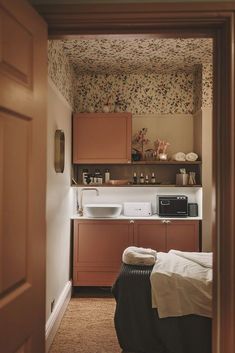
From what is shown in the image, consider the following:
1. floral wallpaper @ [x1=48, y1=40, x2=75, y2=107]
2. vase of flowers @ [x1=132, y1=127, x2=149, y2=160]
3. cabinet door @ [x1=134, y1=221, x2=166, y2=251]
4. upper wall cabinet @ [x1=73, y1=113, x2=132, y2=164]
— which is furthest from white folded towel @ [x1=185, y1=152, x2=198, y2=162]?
floral wallpaper @ [x1=48, y1=40, x2=75, y2=107]

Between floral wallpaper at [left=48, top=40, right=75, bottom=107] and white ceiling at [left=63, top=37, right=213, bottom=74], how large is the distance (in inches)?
4.4

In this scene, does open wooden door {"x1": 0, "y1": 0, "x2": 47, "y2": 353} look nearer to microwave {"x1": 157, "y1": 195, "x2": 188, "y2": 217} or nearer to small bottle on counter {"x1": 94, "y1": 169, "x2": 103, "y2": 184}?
microwave {"x1": 157, "y1": 195, "x2": 188, "y2": 217}

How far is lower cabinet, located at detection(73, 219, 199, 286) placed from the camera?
455 cm

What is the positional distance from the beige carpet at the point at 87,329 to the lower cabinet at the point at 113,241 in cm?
36

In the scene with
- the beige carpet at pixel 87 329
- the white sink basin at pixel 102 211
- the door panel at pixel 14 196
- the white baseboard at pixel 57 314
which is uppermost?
the door panel at pixel 14 196

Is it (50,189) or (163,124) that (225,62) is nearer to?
(50,189)

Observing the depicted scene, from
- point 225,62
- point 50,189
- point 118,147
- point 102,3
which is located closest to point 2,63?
point 102,3

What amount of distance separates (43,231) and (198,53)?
363cm

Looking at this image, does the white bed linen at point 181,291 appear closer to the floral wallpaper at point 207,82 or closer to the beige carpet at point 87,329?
the beige carpet at point 87,329

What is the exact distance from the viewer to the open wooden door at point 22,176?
1175mm

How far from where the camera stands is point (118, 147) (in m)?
4.78

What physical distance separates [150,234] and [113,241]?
0.51m

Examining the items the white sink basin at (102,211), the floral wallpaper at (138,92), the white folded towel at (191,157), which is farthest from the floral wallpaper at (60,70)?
the white folded towel at (191,157)

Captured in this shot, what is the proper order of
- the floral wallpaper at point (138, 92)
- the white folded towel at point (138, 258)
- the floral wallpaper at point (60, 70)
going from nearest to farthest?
the white folded towel at point (138, 258), the floral wallpaper at point (60, 70), the floral wallpaper at point (138, 92)
